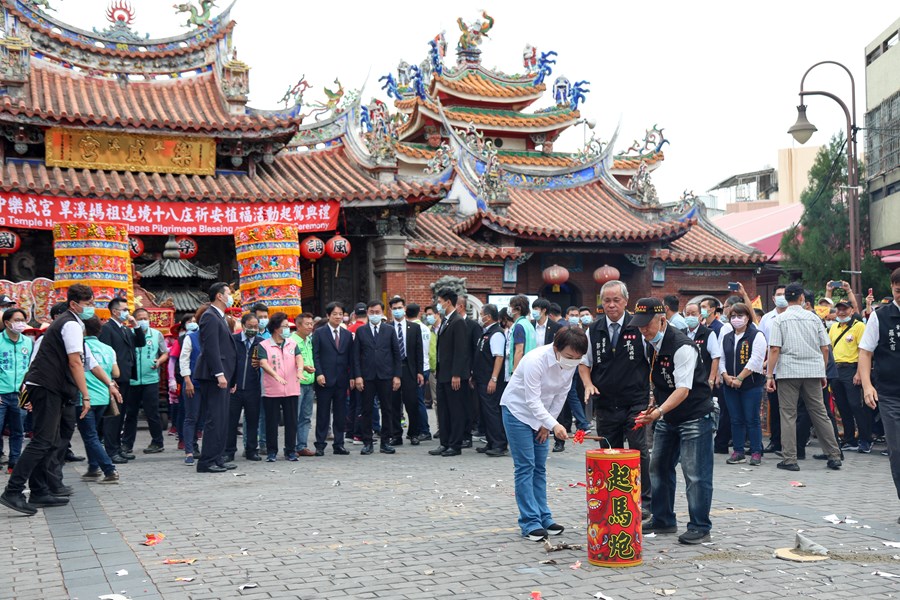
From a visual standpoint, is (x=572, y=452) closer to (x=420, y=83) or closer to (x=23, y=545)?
(x=23, y=545)

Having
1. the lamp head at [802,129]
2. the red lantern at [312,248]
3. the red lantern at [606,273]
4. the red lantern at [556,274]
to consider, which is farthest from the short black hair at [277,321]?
the red lantern at [606,273]

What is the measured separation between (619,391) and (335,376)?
5.68 m

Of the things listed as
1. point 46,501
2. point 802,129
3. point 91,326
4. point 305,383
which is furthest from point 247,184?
point 46,501

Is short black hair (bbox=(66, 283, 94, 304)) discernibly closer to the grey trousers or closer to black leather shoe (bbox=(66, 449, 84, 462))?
black leather shoe (bbox=(66, 449, 84, 462))

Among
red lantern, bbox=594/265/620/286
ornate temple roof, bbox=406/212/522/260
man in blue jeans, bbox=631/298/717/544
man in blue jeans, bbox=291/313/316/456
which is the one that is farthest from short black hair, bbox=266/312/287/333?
red lantern, bbox=594/265/620/286

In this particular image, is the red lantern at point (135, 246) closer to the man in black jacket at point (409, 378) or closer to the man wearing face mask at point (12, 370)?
the man in black jacket at point (409, 378)

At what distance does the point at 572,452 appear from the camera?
1205 cm

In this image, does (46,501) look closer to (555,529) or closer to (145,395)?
(145,395)

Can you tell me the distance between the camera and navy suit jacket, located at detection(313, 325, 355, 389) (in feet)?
40.2

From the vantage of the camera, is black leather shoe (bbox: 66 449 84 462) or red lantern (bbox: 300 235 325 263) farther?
red lantern (bbox: 300 235 325 263)

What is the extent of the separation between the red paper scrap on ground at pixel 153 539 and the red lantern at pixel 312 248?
1287 centimetres

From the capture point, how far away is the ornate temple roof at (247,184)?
18.2m

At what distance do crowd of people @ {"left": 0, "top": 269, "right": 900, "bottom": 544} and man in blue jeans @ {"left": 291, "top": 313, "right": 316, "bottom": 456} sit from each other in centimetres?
2

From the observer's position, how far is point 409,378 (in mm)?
13031
